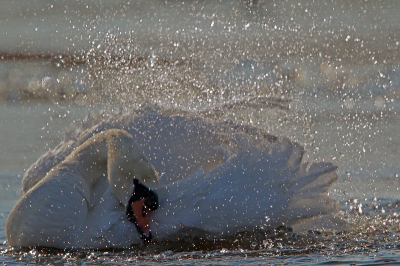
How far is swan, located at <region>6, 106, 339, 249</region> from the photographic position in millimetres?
3240

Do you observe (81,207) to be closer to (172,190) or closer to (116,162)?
(116,162)

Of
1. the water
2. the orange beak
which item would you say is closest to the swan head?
the orange beak

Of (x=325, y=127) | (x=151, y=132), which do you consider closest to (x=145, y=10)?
Result: (x=325, y=127)

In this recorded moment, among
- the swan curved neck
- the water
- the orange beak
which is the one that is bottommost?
the orange beak

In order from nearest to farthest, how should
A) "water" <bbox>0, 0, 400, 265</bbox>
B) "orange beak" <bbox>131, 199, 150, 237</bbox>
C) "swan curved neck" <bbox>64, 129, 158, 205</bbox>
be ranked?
"orange beak" <bbox>131, 199, 150, 237</bbox> → "swan curved neck" <bbox>64, 129, 158, 205</bbox> → "water" <bbox>0, 0, 400, 265</bbox>

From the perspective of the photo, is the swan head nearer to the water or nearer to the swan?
the swan

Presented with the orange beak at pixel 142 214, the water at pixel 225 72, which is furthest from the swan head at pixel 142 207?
the water at pixel 225 72

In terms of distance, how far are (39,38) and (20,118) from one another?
1864mm

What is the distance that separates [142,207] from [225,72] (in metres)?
4.04

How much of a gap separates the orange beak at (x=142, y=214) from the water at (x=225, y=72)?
126 centimetres

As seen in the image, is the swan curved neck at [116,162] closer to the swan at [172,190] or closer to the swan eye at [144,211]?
the swan at [172,190]

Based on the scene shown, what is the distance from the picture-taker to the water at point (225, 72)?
5510mm

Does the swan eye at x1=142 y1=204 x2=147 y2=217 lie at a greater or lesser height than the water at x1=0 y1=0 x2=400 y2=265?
lesser

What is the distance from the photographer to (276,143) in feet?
12.7
